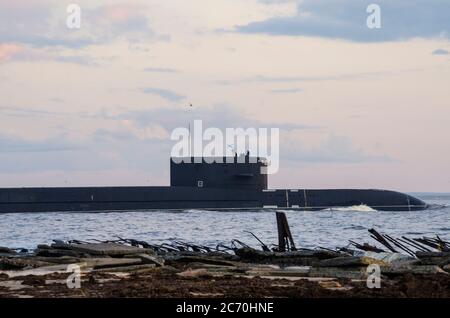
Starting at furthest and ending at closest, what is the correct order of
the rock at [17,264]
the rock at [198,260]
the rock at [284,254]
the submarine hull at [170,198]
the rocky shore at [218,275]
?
the submarine hull at [170,198], the rock at [284,254], the rock at [198,260], the rock at [17,264], the rocky shore at [218,275]

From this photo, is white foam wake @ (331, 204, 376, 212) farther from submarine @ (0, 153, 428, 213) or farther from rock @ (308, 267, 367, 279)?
rock @ (308, 267, 367, 279)

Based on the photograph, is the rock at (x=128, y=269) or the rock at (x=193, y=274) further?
the rock at (x=128, y=269)

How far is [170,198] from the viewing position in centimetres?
8062

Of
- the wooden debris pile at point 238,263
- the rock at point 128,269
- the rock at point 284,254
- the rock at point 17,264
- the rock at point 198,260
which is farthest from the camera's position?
the rock at point 284,254

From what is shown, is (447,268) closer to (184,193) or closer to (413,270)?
(413,270)

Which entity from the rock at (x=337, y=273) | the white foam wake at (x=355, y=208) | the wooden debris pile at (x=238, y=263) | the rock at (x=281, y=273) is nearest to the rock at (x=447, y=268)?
the wooden debris pile at (x=238, y=263)

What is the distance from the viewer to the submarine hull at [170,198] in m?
77.2

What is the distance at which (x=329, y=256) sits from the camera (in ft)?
68.1

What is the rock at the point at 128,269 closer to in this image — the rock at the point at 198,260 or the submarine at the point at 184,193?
the rock at the point at 198,260

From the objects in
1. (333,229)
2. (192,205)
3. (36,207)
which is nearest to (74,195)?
(36,207)

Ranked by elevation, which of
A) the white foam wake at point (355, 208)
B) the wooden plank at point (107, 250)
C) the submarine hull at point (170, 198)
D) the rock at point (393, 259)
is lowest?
the white foam wake at point (355, 208)

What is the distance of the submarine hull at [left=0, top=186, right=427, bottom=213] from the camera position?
77.2m
